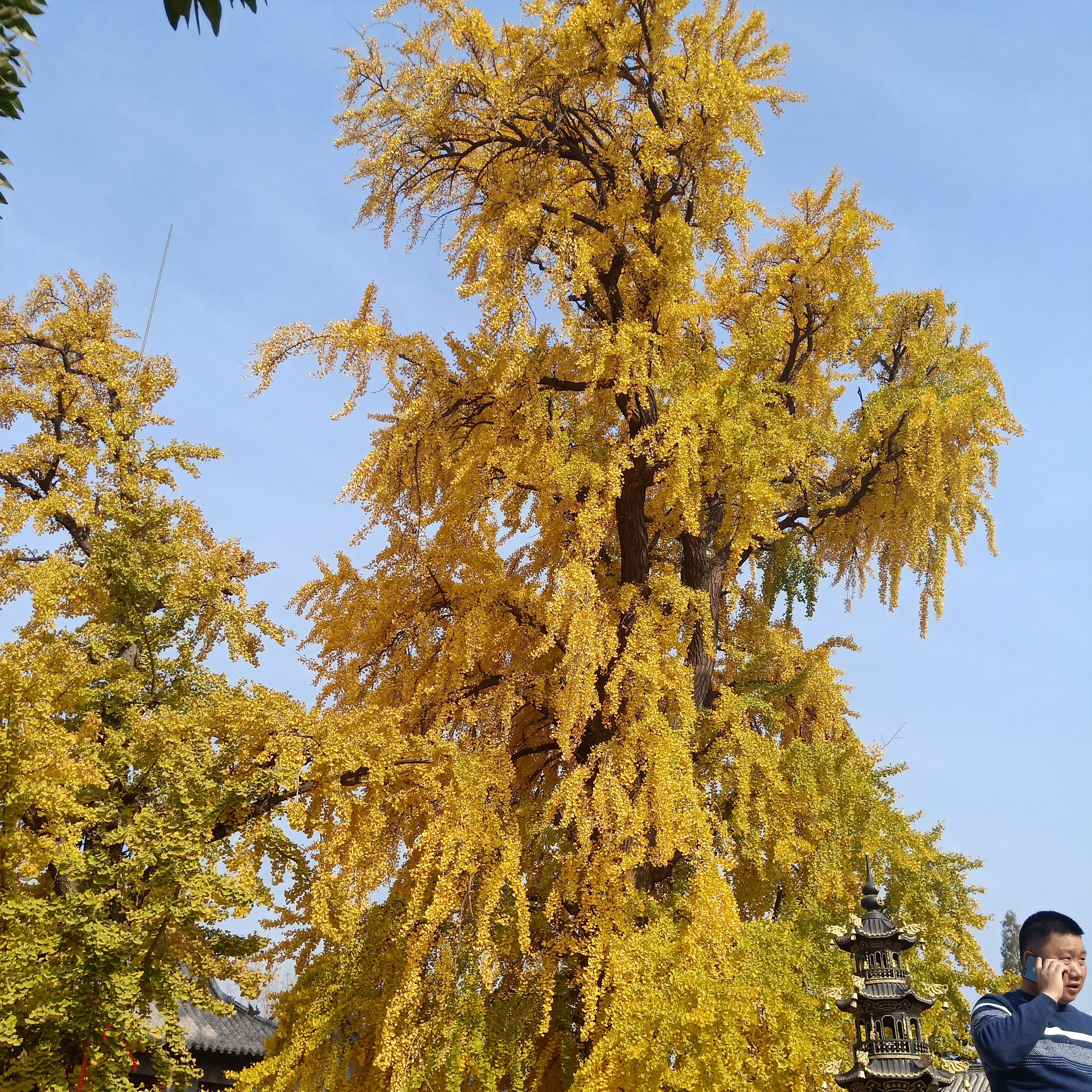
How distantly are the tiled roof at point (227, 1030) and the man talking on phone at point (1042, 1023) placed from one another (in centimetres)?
1871

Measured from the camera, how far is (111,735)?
10.7 m

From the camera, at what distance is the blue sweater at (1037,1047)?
2873 mm

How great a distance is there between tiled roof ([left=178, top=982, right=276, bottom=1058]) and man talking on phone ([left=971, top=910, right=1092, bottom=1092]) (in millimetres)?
18708

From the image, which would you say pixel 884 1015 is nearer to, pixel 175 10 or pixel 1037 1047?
pixel 1037 1047

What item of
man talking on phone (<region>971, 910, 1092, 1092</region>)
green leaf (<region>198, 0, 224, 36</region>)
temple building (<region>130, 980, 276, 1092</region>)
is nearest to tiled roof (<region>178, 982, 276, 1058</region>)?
temple building (<region>130, 980, 276, 1092</region>)

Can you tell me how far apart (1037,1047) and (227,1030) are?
2143cm

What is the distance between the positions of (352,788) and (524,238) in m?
5.68

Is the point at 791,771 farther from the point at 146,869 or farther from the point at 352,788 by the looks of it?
the point at 146,869

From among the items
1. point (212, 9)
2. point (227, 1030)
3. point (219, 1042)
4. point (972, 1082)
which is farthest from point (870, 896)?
point (227, 1030)

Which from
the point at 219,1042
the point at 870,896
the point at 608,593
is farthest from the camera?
the point at 219,1042

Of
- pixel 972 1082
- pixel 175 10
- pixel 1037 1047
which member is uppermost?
pixel 175 10

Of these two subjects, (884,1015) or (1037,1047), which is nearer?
(1037,1047)

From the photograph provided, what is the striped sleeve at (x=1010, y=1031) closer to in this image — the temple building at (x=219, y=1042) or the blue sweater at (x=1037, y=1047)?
the blue sweater at (x=1037, y=1047)

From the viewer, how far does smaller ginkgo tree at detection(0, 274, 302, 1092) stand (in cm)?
857
